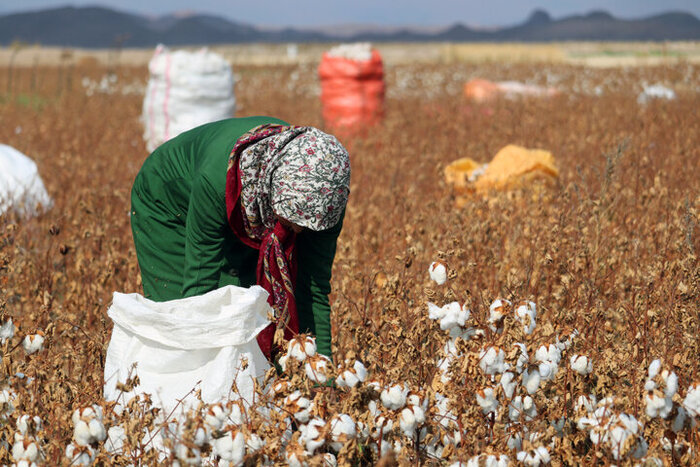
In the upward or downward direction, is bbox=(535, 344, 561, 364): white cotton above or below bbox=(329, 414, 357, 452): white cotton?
above

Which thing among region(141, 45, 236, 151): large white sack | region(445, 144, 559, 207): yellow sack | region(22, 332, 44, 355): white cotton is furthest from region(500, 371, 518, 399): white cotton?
region(141, 45, 236, 151): large white sack

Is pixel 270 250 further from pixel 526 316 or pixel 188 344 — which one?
pixel 526 316

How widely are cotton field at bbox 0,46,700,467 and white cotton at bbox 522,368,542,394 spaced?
0.01 m

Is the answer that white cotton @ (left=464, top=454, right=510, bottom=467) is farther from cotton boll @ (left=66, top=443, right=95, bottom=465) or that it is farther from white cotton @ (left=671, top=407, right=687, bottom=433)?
cotton boll @ (left=66, top=443, right=95, bottom=465)

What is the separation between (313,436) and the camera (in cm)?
135

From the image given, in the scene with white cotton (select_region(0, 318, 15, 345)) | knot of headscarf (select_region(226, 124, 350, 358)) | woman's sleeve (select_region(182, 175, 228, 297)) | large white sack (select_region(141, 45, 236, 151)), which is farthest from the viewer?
large white sack (select_region(141, 45, 236, 151))

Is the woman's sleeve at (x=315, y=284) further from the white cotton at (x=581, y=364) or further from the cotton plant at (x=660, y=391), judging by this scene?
the cotton plant at (x=660, y=391)

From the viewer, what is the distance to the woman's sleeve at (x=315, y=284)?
2215 mm

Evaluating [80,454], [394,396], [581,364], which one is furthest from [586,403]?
[80,454]

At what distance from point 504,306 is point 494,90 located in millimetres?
8855

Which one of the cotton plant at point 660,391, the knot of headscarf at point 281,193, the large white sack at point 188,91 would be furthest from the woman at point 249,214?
the large white sack at point 188,91

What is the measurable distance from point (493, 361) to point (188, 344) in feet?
2.59

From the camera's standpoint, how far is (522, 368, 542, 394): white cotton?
5.07ft

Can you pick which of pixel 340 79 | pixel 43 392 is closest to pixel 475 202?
pixel 43 392
